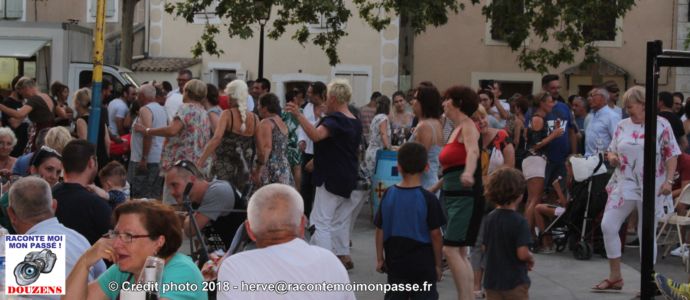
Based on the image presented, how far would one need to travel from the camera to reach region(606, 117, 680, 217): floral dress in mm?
10641

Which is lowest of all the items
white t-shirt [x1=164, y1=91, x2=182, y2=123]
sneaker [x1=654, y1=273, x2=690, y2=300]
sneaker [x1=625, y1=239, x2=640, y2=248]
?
sneaker [x1=625, y1=239, x2=640, y2=248]

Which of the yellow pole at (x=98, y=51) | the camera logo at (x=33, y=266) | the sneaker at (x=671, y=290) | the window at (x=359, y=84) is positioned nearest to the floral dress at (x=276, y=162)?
the yellow pole at (x=98, y=51)

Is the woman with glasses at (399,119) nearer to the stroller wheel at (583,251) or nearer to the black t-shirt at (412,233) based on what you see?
the stroller wheel at (583,251)

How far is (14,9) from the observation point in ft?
123

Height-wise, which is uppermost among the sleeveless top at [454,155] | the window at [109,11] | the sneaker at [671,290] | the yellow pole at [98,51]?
the window at [109,11]

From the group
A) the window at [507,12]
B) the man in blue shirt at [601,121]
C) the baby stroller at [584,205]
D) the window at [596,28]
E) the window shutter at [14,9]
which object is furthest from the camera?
the window shutter at [14,9]

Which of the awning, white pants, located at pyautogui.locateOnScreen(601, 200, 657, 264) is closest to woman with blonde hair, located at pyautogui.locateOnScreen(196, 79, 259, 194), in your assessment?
white pants, located at pyautogui.locateOnScreen(601, 200, 657, 264)

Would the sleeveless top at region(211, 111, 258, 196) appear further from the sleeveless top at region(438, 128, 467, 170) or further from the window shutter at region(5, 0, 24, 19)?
the window shutter at region(5, 0, 24, 19)

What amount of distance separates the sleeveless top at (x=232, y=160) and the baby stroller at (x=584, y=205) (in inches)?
136

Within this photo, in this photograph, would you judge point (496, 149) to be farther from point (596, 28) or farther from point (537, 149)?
point (596, 28)

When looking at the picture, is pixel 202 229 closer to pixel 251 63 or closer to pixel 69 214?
pixel 69 214

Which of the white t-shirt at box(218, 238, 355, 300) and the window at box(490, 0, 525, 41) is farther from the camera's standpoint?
the window at box(490, 0, 525, 41)

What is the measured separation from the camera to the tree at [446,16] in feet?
81.3

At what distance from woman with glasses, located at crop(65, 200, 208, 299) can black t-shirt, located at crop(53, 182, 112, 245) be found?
178cm
